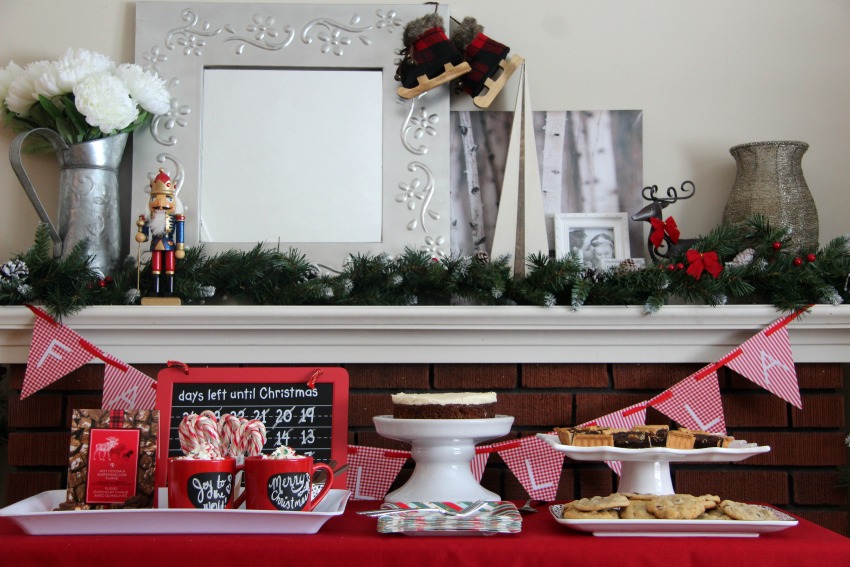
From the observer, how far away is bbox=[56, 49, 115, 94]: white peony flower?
174 cm

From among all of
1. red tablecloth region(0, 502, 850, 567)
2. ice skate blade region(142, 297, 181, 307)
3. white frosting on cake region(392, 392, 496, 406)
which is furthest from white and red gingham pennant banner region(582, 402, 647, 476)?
ice skate blade region(142, 297, 181, 307)

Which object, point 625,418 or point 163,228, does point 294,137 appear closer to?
point 163,228

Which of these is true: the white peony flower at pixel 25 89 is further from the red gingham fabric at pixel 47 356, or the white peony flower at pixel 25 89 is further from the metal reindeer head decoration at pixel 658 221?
the metal reindeer head decoration at pixel 658 221

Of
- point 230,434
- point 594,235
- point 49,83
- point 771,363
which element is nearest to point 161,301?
point 230,434

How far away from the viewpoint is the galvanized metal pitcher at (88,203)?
177 centimetres

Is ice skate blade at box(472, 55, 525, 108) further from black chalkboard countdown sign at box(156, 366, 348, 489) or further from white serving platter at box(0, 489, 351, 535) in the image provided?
white serving platter at box(0, 489, 351, 535)

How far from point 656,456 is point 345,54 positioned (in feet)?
3.69

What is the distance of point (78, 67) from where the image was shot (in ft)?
5.76

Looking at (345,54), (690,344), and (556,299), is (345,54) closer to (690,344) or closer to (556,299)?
(556,299)

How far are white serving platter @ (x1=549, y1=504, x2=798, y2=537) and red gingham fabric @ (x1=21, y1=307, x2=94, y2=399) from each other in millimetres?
1035

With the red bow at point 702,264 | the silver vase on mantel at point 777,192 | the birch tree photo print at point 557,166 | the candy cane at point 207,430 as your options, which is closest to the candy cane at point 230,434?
the candy cane at point 207,430

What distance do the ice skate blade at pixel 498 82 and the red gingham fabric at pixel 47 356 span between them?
101 cm

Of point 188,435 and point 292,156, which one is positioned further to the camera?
point 292,156

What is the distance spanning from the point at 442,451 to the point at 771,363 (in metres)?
0.71
